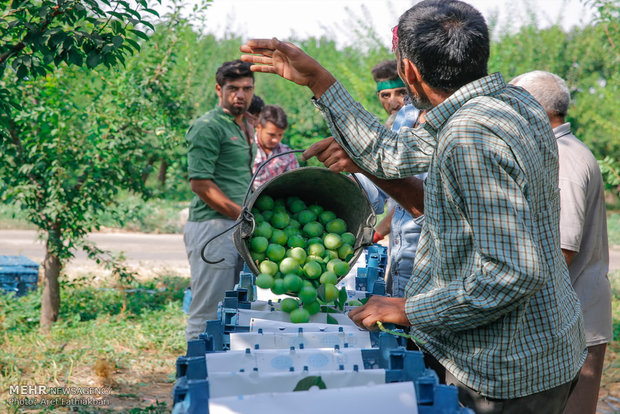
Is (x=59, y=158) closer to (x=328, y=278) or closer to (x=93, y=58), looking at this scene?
(x=93, y=58)

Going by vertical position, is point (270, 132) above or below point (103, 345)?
above

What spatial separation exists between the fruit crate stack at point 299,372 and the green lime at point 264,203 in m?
0.57

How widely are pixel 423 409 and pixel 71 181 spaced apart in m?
4.50

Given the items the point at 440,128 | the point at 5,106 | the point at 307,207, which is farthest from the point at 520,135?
the point at 5,106

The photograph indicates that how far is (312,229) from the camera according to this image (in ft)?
8.07

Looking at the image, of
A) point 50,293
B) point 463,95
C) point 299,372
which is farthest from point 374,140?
point 50,293

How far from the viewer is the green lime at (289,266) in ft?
7.24

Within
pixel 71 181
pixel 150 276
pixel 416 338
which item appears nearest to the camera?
pixel 416 338

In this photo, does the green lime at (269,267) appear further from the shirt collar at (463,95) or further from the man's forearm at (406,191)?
the shirt collar at (463,95)

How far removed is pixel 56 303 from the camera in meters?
5.45

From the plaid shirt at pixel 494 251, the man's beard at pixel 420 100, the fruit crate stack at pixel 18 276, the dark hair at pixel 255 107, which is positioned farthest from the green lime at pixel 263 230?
the fruit crate stack at pixel 18 276

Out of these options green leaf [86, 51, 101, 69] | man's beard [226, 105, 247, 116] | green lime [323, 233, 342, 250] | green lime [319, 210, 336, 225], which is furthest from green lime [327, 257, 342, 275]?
man's beard [226, 105, 247, 116]

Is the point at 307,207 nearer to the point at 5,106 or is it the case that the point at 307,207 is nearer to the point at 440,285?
the point at 440,285

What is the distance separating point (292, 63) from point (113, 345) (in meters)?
3.73
